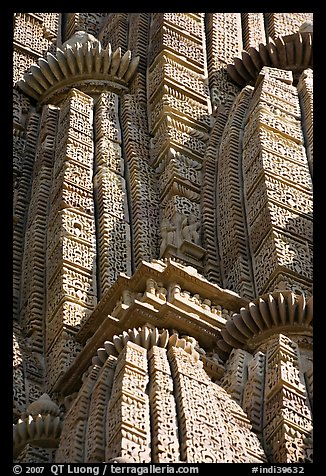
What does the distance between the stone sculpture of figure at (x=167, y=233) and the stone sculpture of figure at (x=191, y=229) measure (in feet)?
0.45

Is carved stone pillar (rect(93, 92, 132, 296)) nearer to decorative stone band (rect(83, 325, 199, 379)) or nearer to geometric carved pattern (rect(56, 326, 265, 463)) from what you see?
decorative stone band (rect(83, 325, 199, 379))

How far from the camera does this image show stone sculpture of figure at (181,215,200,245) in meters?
20.0

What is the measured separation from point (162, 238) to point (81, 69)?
4662mm

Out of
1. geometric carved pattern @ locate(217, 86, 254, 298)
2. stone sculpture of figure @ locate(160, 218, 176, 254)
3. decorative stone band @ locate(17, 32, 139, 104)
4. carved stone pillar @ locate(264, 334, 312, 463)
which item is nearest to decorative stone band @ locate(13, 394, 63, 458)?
carved stone pillar @ locate(264, 334, 312, 463)

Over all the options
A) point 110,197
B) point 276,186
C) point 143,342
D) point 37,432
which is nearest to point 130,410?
point 37,432

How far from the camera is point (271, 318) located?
1758 cm

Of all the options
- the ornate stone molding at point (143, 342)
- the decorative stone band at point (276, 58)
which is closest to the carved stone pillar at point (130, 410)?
the ornate stone molding at point (143, 342)

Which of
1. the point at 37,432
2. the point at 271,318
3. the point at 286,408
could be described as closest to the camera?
the point at 286,408

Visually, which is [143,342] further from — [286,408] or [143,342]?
[286,408]

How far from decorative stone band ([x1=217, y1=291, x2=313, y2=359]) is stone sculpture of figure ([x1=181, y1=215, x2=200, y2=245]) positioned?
244cm

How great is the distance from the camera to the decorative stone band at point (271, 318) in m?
17.5

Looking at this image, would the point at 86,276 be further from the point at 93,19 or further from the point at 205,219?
the point at 93,19
